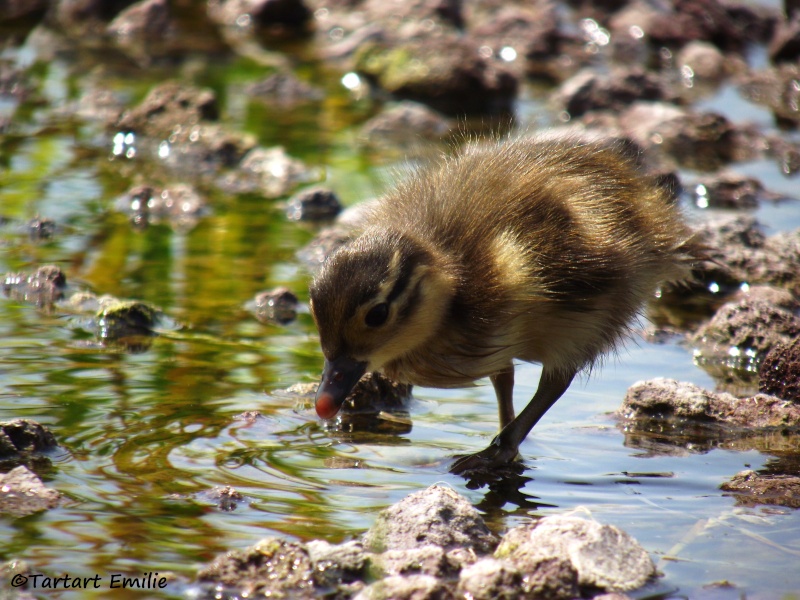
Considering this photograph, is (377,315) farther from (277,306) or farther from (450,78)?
(450,78)

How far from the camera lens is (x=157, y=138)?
12.2m

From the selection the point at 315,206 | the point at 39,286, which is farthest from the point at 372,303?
the point at 315,206

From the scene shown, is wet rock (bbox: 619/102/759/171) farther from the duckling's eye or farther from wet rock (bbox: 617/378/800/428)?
the duckling's eye

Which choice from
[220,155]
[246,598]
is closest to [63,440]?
[246,598]

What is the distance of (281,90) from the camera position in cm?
1438

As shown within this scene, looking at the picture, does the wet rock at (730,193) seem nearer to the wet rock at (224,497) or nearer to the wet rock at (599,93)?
the wet rock at (599,93)

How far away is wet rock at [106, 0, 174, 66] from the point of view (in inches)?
644

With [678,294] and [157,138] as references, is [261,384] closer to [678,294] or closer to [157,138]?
[678,294]

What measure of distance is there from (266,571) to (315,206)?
6.16m

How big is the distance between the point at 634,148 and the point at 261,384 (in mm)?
2930

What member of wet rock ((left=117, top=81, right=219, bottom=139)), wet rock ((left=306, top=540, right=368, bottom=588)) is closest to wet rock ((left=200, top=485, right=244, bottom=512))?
wet rock ((left=306, top=540, right=368, bottom=588))

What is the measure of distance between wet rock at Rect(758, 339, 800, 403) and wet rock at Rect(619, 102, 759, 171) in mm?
5563

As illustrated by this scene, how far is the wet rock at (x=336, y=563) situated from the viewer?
464 cm

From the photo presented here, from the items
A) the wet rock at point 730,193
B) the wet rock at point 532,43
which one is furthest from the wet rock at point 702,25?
the wet rock at point 730,193
